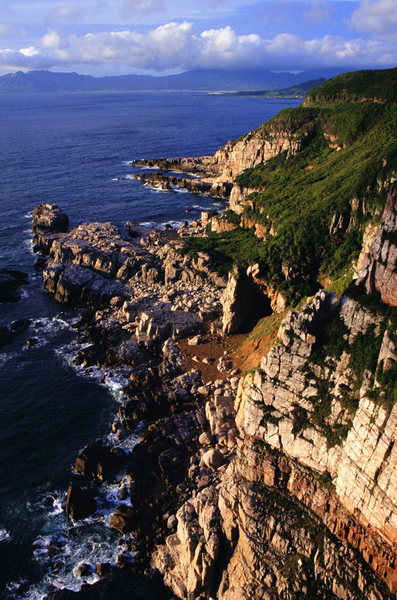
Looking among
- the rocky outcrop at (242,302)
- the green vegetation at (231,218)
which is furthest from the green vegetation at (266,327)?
the green vegetation at (231,218)

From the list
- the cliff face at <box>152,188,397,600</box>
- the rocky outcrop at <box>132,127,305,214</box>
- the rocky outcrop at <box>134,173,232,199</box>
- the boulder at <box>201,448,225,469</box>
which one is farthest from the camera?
the rocky outcrop at <box>134,173,232,199</box>

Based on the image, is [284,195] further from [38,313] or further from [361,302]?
[361,302]

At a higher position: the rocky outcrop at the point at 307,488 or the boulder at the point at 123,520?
the rocky outcrop at the point at 307,488

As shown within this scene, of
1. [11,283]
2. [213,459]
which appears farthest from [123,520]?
[11,283]

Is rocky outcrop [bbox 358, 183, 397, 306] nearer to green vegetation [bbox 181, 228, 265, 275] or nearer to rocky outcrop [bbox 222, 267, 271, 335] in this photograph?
rocky outcrop [bbox 222, 267, 271, 335]

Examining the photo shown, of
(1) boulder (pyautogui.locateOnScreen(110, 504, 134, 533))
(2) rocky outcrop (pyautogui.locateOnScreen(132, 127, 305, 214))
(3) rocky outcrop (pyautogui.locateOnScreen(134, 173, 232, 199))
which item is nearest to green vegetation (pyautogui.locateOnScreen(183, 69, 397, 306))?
(2) rocky outcrop (pyautogui.locateOnScreen(132, 127, 305, 214))

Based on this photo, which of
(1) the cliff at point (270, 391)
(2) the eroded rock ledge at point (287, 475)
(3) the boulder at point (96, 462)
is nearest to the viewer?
(2) the eroded rock ledge at point (287, 475)

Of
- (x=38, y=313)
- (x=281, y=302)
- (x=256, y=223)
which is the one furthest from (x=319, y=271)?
(x=38, y=313)

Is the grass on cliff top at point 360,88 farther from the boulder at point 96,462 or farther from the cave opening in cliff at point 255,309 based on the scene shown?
the boulder at point 96,462
